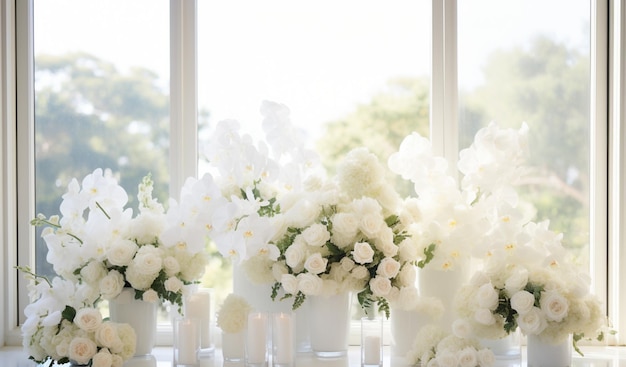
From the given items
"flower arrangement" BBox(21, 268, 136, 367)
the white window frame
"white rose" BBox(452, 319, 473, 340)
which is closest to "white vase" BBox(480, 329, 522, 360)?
"white rose" BBox(452, 319, 473, 340)

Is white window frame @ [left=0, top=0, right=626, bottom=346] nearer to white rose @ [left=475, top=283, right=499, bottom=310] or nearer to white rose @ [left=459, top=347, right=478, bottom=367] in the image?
white rose @ [left=475, top=283, right=499, bottom=310]

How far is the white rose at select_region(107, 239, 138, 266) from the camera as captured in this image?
2.12 metres

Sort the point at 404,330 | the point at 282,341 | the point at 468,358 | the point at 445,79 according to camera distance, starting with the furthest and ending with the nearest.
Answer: the point at 445,79 → the point at 404,330 → the point at 282,341 → the point at 468,358

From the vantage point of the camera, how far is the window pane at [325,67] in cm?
256

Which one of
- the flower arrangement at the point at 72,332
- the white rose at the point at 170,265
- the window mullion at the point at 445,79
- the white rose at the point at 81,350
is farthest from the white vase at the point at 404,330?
the white rose at the point at 81,350

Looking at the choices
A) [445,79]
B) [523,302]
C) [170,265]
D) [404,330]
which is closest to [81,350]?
[170,265]

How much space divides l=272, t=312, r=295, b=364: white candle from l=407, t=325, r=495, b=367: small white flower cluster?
1.12 feet

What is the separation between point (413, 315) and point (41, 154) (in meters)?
1.38

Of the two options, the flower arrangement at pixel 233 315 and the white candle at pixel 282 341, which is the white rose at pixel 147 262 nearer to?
the flower arrangement at pixel 233 315

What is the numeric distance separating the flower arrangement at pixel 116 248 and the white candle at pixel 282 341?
29cm

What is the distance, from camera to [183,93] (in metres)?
2.57

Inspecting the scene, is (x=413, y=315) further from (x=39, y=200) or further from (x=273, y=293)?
(x=39, y=200)

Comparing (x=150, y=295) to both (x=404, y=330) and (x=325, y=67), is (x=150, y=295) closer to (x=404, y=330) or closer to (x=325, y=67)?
(x=404, y=330)

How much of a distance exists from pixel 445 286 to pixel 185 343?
0.78 meters
